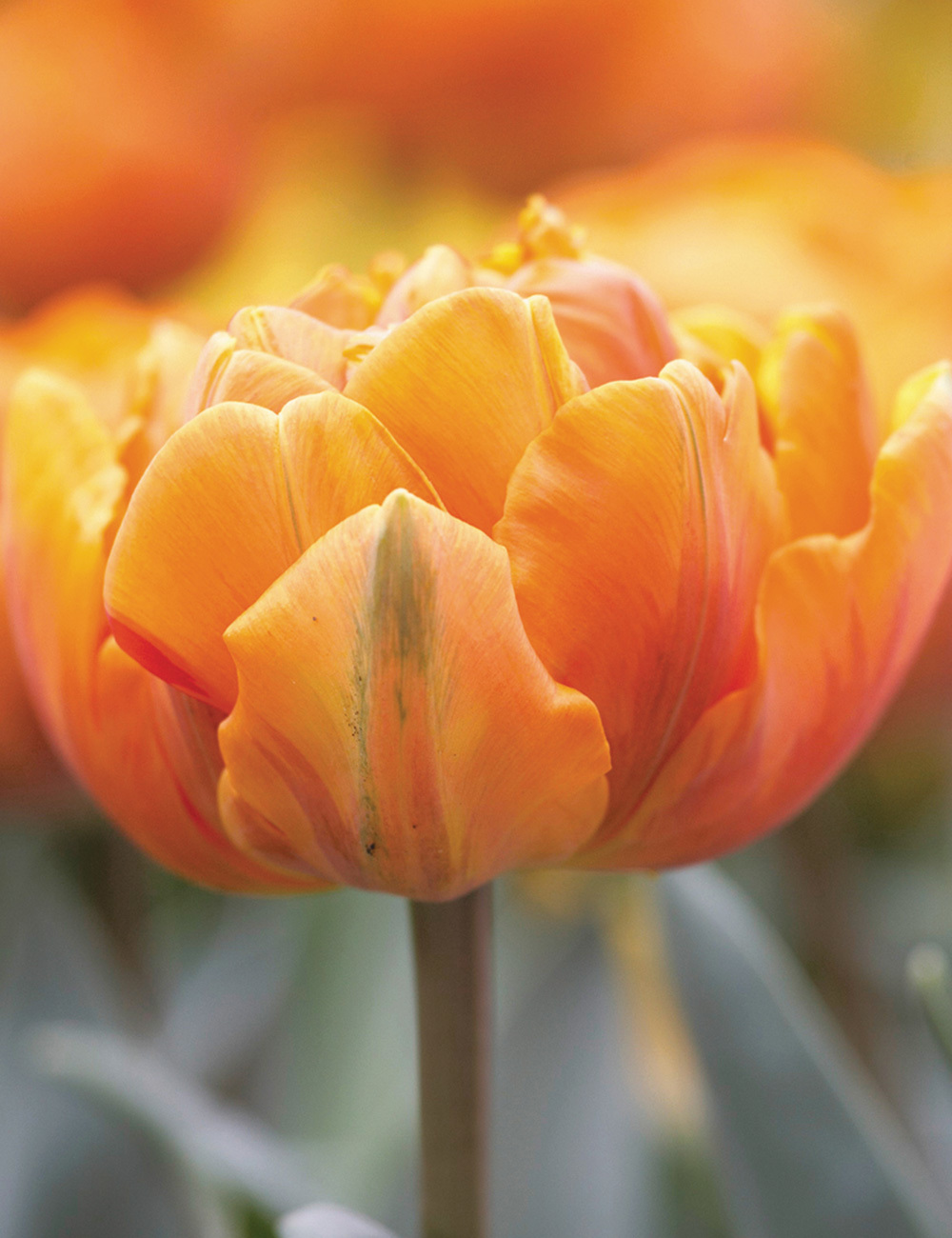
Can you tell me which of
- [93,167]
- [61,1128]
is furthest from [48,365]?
[93,167]

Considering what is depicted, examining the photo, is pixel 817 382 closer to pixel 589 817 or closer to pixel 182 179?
pixel 589 817

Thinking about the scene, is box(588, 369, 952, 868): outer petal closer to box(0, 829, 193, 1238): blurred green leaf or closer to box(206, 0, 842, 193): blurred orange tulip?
box(0, 829, 193, 1238): blurred green leaf

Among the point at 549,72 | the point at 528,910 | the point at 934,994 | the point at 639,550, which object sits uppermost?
the point at 549,72

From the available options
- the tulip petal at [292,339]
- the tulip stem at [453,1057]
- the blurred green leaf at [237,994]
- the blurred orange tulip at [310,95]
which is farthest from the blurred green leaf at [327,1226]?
the blurred orange tulip at [310,95]

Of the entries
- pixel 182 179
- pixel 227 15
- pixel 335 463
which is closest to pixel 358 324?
pixel 335 463

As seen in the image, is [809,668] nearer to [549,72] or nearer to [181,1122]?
[181,1122]

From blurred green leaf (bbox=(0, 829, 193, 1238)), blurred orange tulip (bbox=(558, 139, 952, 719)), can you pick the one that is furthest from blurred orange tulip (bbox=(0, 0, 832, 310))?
blurred green leaf (bbox=(0, 829, 193, 1238))
